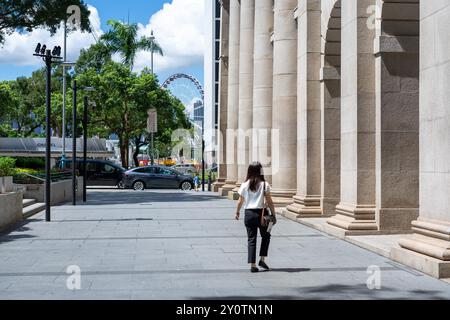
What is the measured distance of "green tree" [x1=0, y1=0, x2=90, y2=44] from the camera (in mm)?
27016

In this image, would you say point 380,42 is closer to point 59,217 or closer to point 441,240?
point 441,240

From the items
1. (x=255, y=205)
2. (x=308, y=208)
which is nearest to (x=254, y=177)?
(x=255, y=205)

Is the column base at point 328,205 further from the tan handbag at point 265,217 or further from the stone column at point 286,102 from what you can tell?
the tan handbag at point 265,217

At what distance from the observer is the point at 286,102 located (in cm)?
2153

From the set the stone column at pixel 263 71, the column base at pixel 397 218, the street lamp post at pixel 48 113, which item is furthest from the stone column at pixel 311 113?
the street lamp post at pixel 48 113

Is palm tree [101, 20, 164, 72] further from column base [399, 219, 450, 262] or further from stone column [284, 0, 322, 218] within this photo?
column base [399, 219, 450, 262]

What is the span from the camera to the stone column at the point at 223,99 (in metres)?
35.1

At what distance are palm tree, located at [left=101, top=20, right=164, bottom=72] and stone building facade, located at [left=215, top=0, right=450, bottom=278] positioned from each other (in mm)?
35625

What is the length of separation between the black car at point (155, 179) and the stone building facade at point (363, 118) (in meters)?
18.4

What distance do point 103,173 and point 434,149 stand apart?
37326 millimetres

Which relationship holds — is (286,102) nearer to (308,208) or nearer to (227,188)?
(308,208)

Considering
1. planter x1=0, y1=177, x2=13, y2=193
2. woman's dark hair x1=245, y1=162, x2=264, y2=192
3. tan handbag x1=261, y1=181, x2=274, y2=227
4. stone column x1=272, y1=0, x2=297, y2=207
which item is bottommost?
tan handbag x1=261, y1=181, x2=274, y2=227

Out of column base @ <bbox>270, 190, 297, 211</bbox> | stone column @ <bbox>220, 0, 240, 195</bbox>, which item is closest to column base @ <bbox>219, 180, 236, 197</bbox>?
stone column @ <bbox>220, 0, 240, 195</bbox>
